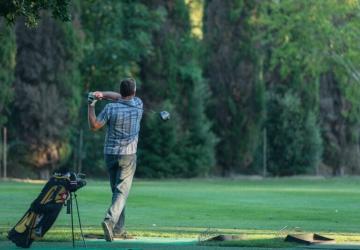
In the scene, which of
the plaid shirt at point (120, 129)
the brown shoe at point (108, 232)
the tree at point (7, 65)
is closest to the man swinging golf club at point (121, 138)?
the plaid shirt at point (120, 129)

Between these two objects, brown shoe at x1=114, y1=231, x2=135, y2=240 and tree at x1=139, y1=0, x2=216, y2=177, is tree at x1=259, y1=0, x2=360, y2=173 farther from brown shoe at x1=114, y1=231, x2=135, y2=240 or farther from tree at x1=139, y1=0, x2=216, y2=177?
brown shoe at x1=114, y1=231, x2=135, y2=240

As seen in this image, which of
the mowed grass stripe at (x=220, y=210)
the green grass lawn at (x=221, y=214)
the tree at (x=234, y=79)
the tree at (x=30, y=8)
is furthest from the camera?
the tree at (x=234, y=79)

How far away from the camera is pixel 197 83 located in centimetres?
5288

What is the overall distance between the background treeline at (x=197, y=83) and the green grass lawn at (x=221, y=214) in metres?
16.3

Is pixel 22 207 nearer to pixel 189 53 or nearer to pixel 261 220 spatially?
pixel 261 220

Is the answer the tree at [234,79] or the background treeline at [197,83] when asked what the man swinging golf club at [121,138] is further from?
the tree at [234,79]

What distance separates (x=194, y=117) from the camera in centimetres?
5319

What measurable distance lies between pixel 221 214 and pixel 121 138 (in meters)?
7.02

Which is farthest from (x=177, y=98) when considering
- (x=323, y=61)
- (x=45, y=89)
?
(x=45, y=89)

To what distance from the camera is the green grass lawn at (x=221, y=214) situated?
55.9ft

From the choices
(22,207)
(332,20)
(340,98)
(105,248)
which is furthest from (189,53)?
(105,248)

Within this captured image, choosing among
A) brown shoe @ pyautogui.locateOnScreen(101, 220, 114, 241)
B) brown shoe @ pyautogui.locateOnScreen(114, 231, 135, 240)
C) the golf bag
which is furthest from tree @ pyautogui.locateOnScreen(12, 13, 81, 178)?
the golf bag

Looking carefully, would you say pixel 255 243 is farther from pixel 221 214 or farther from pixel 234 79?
pixel 234 79

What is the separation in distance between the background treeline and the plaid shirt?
92.6ft
